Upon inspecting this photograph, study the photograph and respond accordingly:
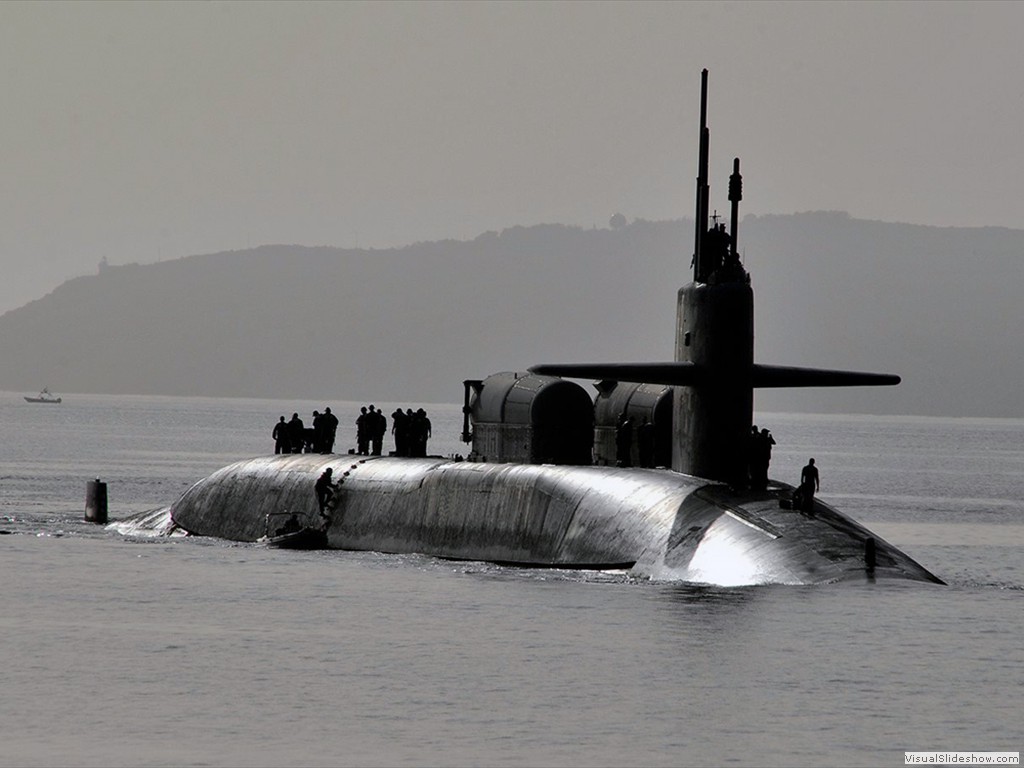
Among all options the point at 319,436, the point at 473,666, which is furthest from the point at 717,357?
the point at 319,436

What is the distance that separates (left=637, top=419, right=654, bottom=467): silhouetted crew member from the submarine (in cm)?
6

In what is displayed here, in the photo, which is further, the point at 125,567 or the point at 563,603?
the point at 125,567

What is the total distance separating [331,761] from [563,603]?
1124cm

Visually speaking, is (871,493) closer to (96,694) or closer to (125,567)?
(125,567)

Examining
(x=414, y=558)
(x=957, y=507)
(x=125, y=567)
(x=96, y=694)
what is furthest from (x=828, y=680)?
(x=957, y=507)

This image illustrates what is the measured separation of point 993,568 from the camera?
1812 inches

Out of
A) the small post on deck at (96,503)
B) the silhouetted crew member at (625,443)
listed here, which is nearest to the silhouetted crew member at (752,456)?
the silhouetted crew member at (625,443)

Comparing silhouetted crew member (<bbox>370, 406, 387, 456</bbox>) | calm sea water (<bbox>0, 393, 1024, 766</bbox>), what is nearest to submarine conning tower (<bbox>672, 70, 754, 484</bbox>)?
calm sea water (<bbox>0, 393, 1024, 766</bbox>)

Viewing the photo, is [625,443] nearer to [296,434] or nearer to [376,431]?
[376,431]

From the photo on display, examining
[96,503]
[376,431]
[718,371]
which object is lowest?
[96,503]

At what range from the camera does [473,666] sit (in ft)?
83.6

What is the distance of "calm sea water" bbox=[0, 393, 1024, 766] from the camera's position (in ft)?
67.6

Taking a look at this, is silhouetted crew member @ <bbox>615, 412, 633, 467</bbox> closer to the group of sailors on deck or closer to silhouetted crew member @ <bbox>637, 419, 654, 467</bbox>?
silhouetted crew member @ <bbox>637, 419, 654, 467</bbox>

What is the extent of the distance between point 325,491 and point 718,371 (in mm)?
11622
